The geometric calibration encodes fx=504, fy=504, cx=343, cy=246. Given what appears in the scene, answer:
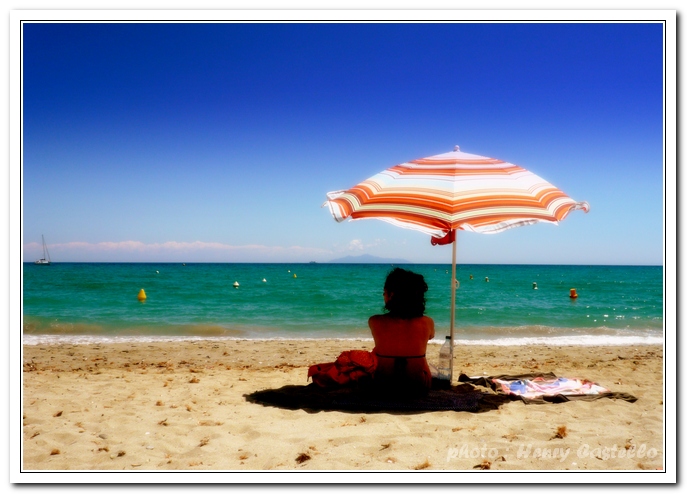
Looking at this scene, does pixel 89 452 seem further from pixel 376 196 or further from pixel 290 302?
pixel 290 302

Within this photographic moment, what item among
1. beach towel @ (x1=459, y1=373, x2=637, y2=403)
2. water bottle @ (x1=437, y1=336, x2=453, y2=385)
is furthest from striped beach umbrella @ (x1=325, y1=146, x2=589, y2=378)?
beach towel @ (x1=459, y1=373, x2=637, y2=403)

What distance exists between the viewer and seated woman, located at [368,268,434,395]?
4633 millimetres

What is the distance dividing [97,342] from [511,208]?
9.90m

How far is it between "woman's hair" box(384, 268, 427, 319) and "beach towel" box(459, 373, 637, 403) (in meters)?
1.55

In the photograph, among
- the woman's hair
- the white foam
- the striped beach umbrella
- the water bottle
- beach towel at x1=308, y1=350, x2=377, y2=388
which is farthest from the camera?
the white foam

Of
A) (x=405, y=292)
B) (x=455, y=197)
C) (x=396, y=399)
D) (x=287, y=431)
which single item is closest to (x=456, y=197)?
(x=455, y=197)

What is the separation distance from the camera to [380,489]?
9.58 ft

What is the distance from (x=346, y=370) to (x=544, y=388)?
7.12 ft

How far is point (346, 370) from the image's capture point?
5.48 metres

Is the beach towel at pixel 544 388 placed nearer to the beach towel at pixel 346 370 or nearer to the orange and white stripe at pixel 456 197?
the beach towel at pixel 346 370

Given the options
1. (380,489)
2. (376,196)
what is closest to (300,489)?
(380,489)

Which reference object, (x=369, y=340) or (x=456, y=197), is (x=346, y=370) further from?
(x=369, y=340)

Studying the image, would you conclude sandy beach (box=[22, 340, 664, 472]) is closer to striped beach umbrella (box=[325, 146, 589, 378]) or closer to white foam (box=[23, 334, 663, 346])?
striped beach umbrella (box=[325, 146, 589, 378])

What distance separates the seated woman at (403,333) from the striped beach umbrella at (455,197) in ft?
1.90
